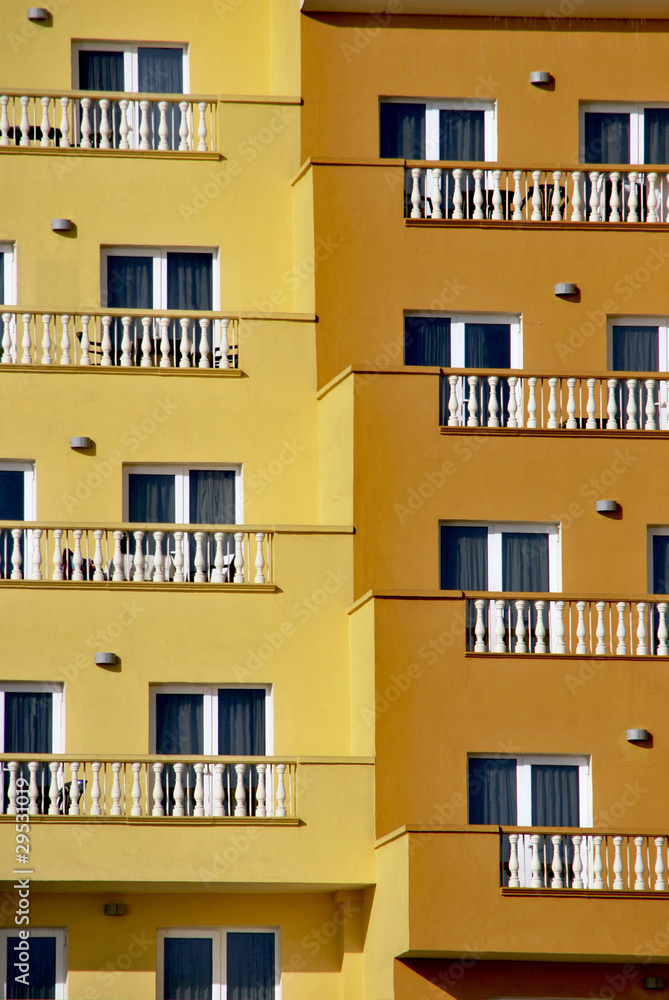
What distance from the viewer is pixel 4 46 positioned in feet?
110

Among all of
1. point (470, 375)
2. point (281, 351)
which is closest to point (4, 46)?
point (281, 351)

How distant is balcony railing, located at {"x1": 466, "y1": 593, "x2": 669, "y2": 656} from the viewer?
91.9ft

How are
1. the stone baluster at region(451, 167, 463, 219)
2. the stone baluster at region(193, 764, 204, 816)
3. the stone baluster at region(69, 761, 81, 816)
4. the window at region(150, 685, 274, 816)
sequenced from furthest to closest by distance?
1. the stone baluster at region(451, 167, 463, 219)
2. the window at region(150, 685, 274, 816)
3. the stone baluster at region(193, 764, 204, 816)
4. the stone baluster at region(69, 761, 81, 816)

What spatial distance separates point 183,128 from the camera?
32.3m

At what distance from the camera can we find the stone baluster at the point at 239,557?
96.0ft

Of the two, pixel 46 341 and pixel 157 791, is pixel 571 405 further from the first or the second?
pixel 157 791

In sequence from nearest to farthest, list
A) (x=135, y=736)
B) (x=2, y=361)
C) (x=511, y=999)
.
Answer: (x=511, y=999), (x=135, y=736), (x=2, y=361)

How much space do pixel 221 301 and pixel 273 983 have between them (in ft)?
33.0

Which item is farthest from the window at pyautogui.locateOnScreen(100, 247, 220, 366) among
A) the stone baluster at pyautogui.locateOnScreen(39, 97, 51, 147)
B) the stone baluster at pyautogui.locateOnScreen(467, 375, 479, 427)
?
the stone baluster at pyautogui.locateOnScreen(467, 375, 479, 427)

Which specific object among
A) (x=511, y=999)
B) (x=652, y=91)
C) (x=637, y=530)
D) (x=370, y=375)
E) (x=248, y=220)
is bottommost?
(x=511, y=999)

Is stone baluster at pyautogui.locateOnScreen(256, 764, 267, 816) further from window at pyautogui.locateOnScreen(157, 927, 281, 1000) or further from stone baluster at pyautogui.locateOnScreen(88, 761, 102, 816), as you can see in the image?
stone baluster at pyautogui.locateOnScreen(88, 761, 102, 816)

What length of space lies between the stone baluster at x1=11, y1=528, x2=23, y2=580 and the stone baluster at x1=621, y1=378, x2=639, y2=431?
848cm

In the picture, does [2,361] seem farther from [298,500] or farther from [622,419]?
[622,419]

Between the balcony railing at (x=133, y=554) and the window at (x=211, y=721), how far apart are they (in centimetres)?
152
